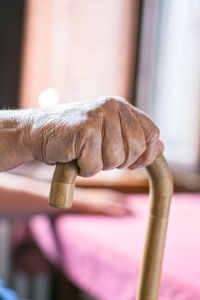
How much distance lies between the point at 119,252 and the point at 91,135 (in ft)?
2.72

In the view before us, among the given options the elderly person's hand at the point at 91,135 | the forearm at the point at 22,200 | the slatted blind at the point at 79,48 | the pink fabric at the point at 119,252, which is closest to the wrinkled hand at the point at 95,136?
the elderly person's hand at the point at 91,135

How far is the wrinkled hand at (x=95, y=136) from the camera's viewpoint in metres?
0.58

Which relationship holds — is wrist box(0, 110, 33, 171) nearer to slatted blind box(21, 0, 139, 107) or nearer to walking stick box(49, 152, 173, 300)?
walking stick box(49, 152, 173, 300)

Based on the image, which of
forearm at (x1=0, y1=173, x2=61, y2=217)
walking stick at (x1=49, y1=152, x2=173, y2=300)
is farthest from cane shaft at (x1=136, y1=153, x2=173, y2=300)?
forearm at (x1=0, y1=173, x2=61, y2=217)

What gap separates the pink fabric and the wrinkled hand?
1.80 feet

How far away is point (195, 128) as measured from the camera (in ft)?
9.35

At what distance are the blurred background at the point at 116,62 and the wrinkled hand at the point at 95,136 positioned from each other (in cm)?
182

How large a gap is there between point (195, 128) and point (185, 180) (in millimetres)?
303

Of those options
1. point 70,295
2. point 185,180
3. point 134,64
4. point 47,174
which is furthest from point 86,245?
point 134,64

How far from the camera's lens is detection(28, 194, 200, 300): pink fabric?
1.14m

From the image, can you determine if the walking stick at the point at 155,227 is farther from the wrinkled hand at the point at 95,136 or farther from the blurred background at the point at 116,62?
the blurred background at the point at 116,62

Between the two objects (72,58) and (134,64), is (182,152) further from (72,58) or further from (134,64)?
(72,58)

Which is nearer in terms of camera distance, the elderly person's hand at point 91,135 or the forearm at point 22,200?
the elderly person's hand at point 91,135

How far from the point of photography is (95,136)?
22.8 inches
